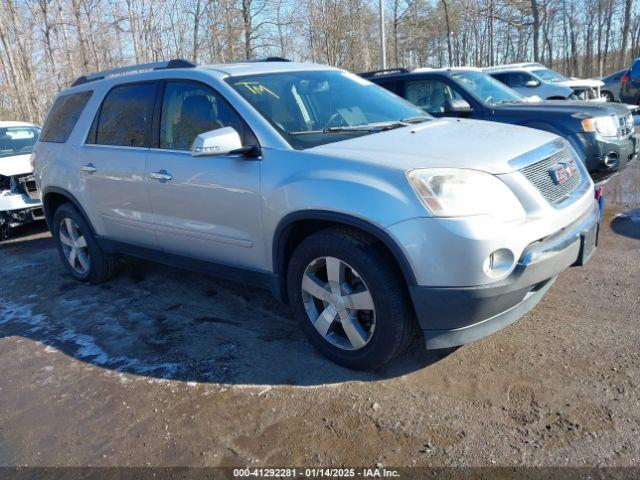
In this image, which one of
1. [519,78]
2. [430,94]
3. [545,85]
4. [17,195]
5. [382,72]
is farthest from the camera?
[519,78]

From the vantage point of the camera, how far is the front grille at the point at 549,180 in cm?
306

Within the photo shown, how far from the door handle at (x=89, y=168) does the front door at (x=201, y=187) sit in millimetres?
835

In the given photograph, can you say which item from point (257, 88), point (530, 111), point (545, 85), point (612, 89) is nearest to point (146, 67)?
point (257, 88)

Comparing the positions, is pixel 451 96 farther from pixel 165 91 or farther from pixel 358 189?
pixel 358 189

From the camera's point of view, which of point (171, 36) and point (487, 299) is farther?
point (171, 36)

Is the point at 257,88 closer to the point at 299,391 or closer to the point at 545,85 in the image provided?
the point at 299,391

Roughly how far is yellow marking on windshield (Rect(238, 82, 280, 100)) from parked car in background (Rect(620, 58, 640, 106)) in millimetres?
16456

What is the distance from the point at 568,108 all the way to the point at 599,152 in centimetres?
76

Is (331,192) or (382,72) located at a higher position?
(382,72)

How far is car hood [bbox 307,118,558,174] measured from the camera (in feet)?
9.64

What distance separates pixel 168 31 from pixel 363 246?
18479mm

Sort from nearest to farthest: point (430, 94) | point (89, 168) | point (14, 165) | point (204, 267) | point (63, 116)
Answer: point (204, 267), point (89, 168), point (63, 116), point (430, 94), point (14, 165)

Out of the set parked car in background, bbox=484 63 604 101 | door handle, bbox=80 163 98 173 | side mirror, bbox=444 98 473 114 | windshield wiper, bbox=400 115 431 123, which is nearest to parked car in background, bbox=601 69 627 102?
parked car in background, bbox=484 63 604 101

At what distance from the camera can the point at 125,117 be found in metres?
4.54
